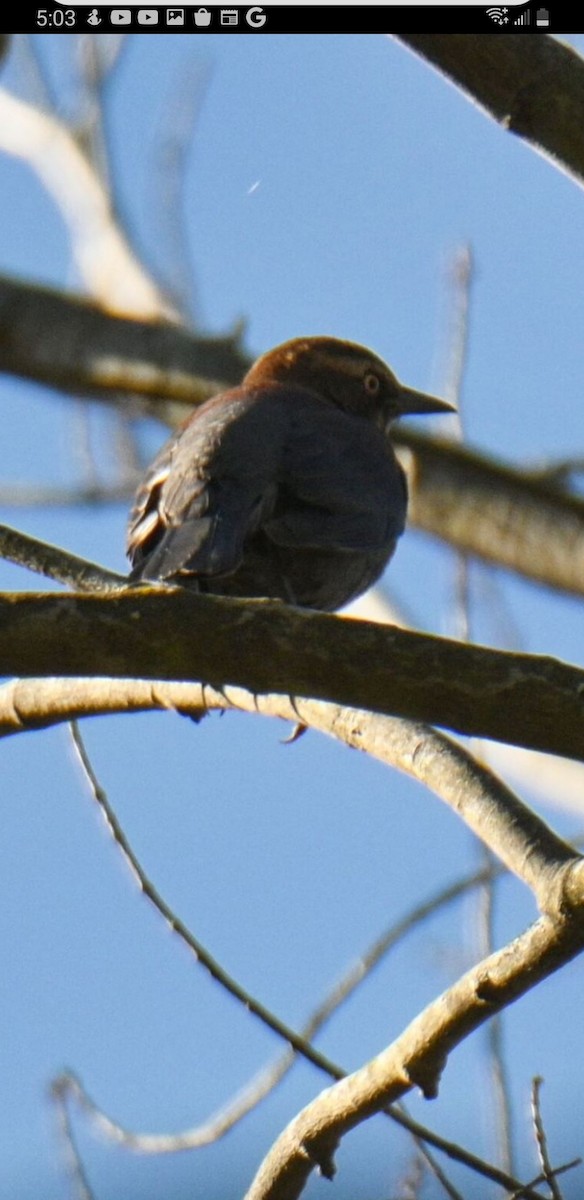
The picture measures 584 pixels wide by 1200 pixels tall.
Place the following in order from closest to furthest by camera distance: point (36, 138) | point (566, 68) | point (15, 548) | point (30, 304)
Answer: point (566, 68), point (15, 548), point (30, 304), point (36, 138)

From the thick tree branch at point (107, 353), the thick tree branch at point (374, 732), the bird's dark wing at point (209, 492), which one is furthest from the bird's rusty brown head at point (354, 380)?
the thick tree branch at point (374, 732)

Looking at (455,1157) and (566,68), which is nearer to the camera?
(455,1157)

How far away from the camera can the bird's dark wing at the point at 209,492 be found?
156 inches

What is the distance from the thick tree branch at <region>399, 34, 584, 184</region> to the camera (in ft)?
10.8

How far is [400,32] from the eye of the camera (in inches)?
133

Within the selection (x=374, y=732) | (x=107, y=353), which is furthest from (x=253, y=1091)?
(x=107, y=353)

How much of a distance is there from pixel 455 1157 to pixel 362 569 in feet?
6.92

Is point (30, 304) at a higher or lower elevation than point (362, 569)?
higher

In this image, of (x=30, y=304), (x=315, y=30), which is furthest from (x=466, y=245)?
(x=315, y=30)

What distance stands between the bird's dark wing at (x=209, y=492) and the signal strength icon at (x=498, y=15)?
1.40 m

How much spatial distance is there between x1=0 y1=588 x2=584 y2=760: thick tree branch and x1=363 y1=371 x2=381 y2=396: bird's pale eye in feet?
12.5

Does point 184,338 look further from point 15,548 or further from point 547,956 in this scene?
point 547,956

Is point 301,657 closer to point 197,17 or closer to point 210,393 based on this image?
point 197,17

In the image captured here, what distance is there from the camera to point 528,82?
3316 millimetres
